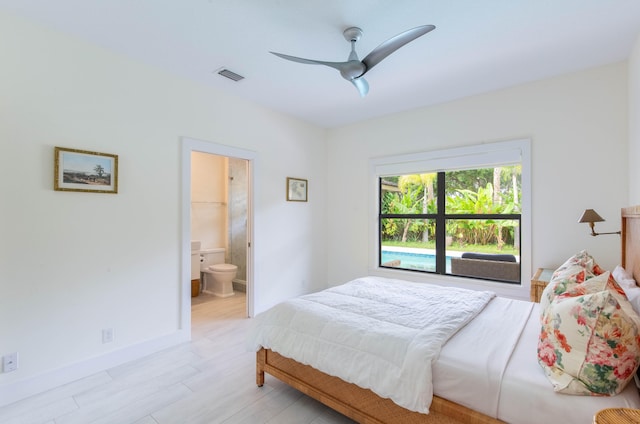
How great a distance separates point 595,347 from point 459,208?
280cm

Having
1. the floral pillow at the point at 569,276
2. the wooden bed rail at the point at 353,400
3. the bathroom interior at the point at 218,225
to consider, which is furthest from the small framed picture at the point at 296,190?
the floral pillow at the point at 569,276

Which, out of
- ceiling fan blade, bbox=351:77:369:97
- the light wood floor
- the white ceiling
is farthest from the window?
the light wood floor

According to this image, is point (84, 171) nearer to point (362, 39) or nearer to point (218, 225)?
point (362, 39)

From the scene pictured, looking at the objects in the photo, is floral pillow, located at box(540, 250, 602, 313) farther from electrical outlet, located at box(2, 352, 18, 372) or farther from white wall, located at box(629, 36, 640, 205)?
electrical outlet, located at box(2, 352, 18, 372)

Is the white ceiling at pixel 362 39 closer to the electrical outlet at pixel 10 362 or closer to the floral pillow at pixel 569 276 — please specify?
the floral pillow at pixel 569 276

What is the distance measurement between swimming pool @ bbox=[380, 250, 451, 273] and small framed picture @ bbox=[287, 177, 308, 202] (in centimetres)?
150

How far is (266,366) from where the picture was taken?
2.24 meters

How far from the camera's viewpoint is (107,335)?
2.56 m

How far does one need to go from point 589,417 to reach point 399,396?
0.74m

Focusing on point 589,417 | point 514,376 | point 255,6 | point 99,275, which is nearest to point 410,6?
point 255,6

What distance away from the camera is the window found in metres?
3.43

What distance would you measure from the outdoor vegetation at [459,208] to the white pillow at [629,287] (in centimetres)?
138

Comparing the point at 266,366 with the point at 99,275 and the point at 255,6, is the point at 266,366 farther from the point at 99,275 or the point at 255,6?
the point at 255,6

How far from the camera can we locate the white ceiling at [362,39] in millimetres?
2033
